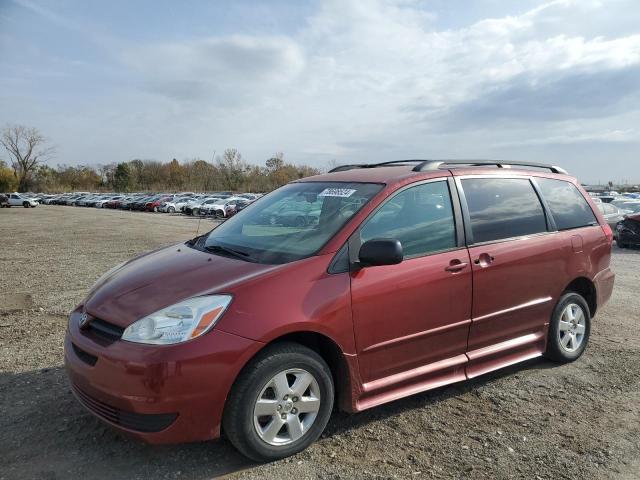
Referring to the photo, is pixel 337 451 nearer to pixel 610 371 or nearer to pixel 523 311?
pixel 523 311

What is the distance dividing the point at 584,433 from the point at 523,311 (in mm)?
1051

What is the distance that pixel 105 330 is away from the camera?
301cm

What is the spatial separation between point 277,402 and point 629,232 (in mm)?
15113

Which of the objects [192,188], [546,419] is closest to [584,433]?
[546,419]

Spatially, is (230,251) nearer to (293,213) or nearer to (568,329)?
(293,213)

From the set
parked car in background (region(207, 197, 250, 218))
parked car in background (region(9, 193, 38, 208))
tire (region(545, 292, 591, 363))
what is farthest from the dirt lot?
parked car in background (region(9, 193, 38, 208))

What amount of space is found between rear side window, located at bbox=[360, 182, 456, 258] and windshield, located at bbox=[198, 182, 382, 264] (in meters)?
0.17

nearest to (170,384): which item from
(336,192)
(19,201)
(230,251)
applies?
(230,251)

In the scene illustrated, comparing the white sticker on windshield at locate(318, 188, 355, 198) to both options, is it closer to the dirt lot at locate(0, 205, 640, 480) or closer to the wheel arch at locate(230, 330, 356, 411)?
the wheel arch at locate(230, 330, 356, 411)

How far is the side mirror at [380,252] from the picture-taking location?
10.4 ft

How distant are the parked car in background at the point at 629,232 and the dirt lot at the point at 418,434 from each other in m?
11.3

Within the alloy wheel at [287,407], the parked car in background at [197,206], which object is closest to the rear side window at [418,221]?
the alloy wheel at [287,407]

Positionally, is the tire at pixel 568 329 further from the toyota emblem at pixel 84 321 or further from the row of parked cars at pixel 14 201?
the row of parked cars at pixel 14 201

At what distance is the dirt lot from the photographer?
298cm
